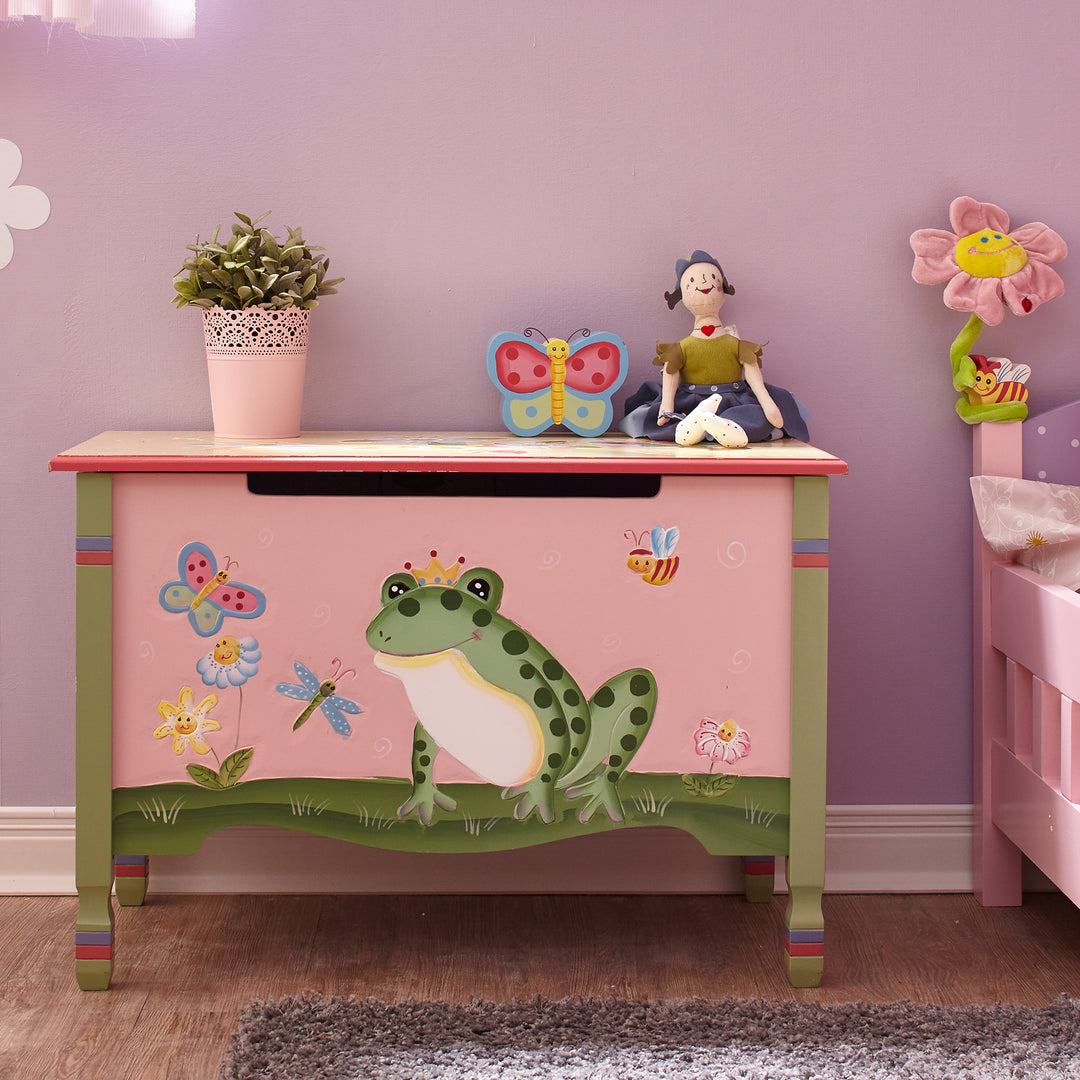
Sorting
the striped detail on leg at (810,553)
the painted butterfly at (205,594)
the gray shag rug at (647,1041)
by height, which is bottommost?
the gray shag rug at (647,1041)

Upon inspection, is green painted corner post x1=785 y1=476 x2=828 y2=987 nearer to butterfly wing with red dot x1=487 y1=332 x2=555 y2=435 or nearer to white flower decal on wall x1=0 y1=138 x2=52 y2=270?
butterfly wing with red dot x1=487 y1=332 x2=555 y2=435

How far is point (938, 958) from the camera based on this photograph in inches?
62.4

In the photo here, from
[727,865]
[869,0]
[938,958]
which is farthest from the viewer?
[727,865]

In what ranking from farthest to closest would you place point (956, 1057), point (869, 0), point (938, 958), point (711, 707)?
point (869, 0), point (938, 958), point (711, 707), point (956, 1057)

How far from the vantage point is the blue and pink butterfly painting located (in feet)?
5.45

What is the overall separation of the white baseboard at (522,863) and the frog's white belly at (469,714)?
412 millimetres

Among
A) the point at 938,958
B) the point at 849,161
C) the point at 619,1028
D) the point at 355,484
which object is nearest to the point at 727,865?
the point at 938,958

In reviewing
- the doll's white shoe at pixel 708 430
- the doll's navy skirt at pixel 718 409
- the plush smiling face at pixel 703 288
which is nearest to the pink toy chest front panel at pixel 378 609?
the doll's white shoe at pixel 708 430

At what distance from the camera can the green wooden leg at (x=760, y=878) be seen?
1760 mm

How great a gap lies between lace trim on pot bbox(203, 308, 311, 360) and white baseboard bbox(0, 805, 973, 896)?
73 cm

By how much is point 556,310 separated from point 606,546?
18.7 inches

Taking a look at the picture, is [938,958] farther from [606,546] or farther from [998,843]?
[606,546]

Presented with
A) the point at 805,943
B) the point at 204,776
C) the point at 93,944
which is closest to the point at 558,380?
the point at 204,776

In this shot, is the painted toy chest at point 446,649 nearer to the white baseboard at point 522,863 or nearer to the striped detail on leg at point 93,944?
the striped detail on leg at point 93,944
